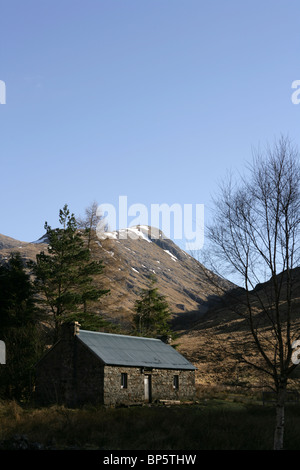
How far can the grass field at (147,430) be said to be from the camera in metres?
19.6

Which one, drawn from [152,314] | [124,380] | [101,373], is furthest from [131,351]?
[152,314]

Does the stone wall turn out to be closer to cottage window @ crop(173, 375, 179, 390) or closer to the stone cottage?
the stone cottage

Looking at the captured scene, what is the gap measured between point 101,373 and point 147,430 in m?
13.3

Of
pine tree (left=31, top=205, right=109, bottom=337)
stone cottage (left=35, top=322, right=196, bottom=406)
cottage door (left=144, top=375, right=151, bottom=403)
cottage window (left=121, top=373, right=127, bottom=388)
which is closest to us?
stone cottage (left=35, top=322, right=196, bottom=406)

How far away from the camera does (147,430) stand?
22.5 meters

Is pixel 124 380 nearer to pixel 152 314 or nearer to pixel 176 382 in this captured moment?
pixel 176 382

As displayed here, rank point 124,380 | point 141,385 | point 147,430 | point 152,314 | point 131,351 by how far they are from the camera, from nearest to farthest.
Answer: point 147,430 → point 124,380 → point 141,385 → point 131,351 → point 152,314

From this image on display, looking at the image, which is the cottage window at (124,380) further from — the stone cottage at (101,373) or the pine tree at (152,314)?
the pine tree at (152,314)

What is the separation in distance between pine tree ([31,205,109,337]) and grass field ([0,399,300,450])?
17.2 metres

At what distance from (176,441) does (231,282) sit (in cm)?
747

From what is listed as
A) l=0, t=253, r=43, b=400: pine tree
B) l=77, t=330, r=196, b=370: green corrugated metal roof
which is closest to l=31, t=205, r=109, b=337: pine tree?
l=0, t=253, r=43, b=400: pine tree

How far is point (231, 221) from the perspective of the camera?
16422 mm

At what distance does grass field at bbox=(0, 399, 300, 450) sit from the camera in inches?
770
